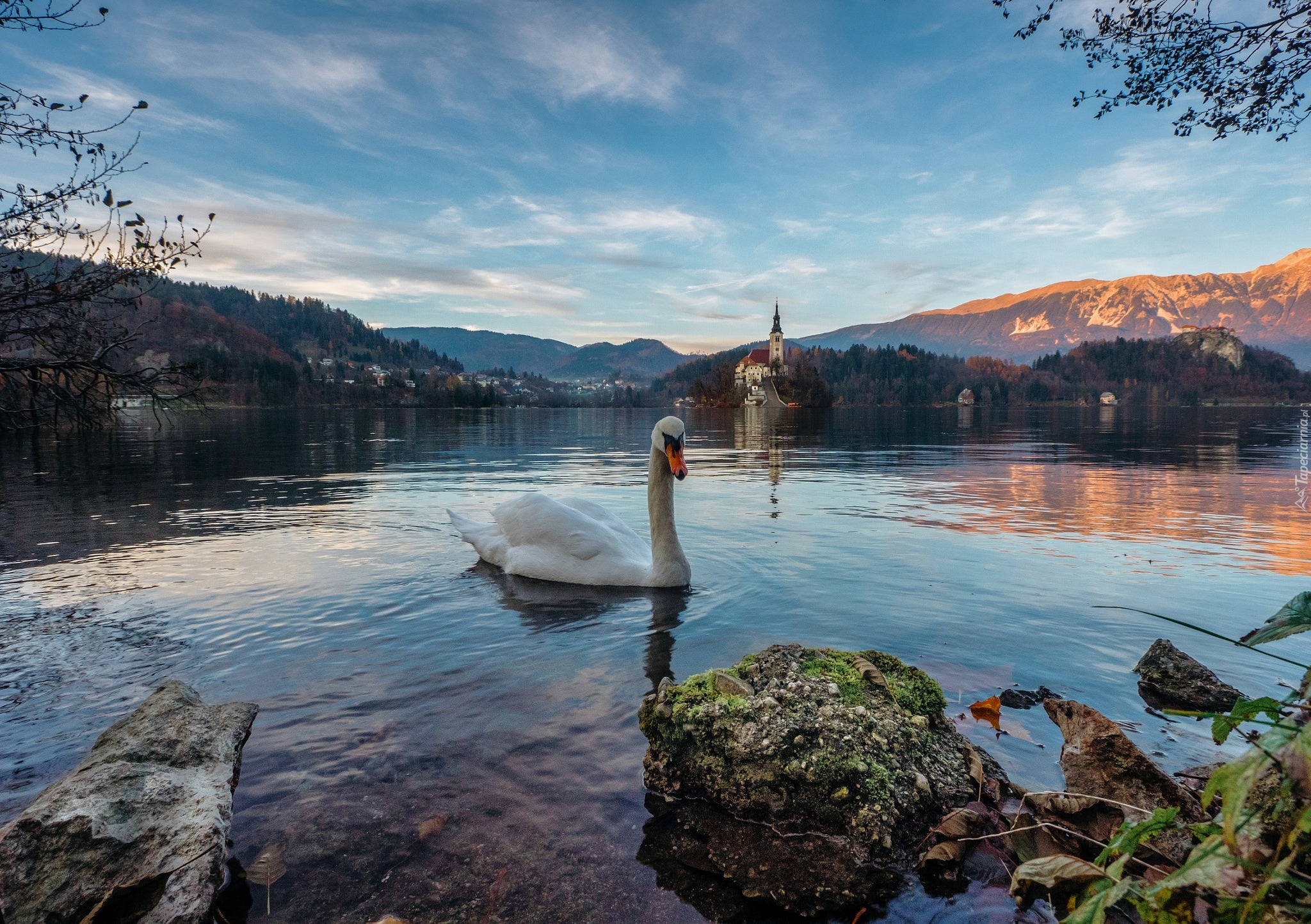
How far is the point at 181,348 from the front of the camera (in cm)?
17850

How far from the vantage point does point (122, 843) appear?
3342 mm

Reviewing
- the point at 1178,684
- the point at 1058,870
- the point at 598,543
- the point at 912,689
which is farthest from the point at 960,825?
the point at 598,543

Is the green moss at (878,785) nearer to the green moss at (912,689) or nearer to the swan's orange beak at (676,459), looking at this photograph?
the green moss at (912,689)

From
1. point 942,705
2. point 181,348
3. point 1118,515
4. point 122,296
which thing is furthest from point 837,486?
point 181,348

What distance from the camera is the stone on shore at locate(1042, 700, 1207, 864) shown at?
3.45 meters

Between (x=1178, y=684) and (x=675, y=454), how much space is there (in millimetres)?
6193

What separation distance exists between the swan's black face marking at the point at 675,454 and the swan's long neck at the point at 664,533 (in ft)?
0.88

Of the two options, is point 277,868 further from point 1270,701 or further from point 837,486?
point 837,486

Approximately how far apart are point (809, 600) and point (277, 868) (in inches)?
284

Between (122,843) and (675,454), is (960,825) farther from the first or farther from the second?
(675,454)

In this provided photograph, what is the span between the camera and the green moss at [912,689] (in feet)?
16.0

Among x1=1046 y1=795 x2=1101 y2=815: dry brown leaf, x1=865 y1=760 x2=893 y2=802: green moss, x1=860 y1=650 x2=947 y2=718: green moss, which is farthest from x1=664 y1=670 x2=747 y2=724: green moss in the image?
x1=1046 y1=795 x2=1101 y2=815: dry brown leaf

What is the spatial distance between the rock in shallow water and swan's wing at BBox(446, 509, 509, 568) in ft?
22.4

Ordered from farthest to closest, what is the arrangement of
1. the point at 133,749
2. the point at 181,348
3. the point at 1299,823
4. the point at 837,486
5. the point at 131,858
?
the point at 181,348, the point at 837,486, the point at 133,749, the point at 131,858, the point at 1299,823
